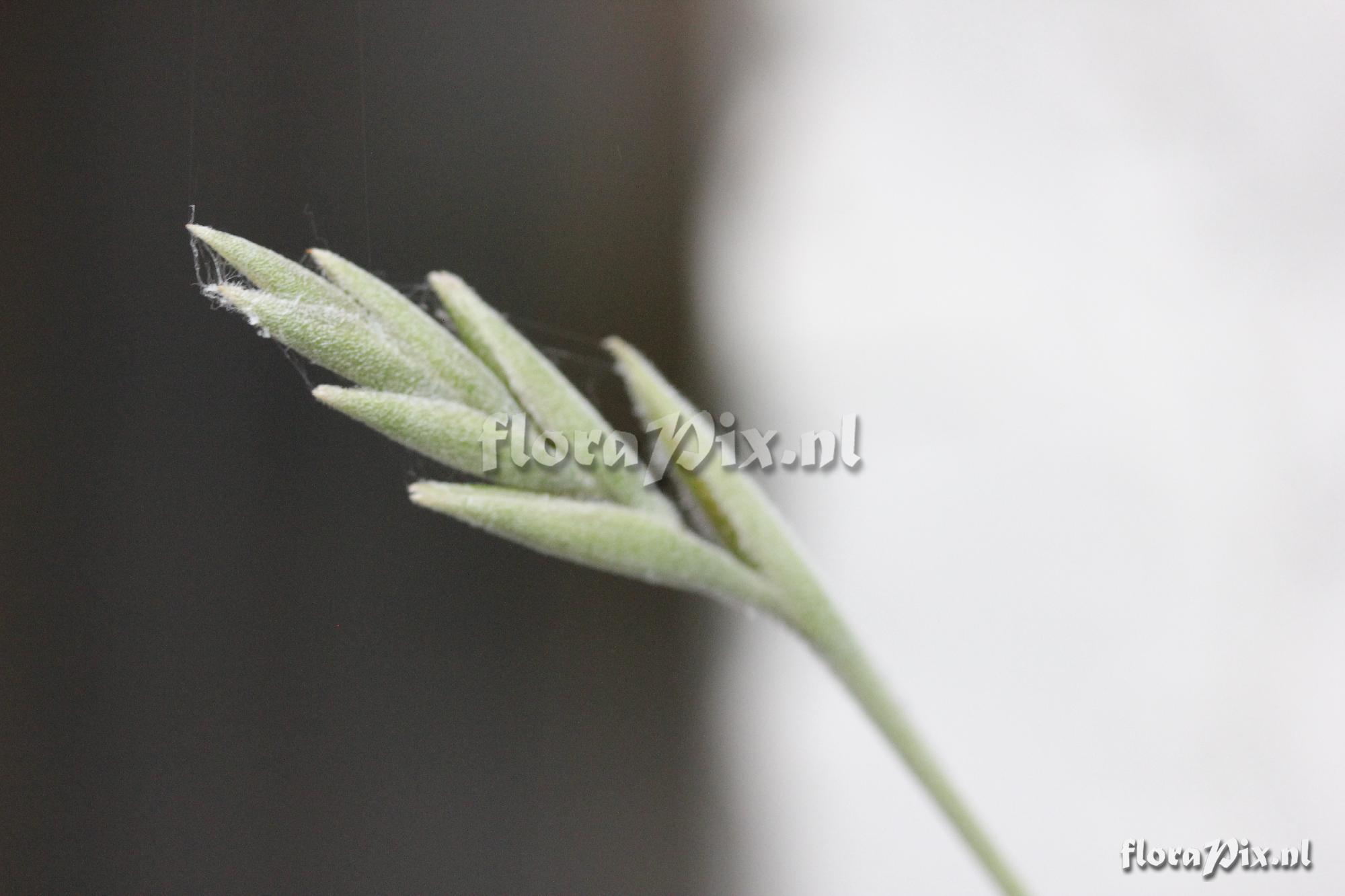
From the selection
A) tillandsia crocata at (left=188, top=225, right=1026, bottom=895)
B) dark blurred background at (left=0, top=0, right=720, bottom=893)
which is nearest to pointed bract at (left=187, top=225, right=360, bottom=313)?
tillandsia crocata at (left=188, top=225, right=1026, bottom=895)

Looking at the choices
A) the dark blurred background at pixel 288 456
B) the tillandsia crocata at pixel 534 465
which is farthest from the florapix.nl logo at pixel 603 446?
the dark blurred background at pixel 288 456

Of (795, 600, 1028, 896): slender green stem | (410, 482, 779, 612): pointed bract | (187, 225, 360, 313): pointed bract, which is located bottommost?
(795, 600, 1028, 896): slender green stem

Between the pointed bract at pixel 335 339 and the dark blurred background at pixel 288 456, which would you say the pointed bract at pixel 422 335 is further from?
the dark blurred background at pixel 288 456

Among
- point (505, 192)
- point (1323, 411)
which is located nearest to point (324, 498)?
point (505, 192)

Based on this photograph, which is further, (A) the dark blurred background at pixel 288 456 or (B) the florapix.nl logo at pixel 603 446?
(A) the dark blurred background at pixel 288 456

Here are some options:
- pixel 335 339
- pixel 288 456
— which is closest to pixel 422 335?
pixel 335 339

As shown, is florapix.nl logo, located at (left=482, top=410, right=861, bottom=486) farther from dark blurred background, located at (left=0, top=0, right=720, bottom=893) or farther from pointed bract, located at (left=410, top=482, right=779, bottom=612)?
dark blurred background, located at (left=0, top=0, right=720, bottom=893)
